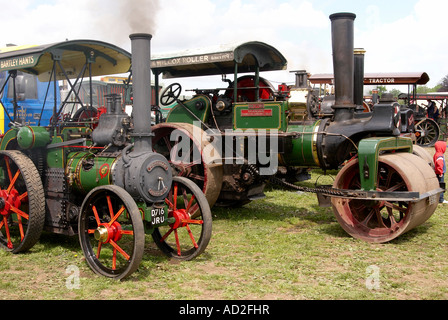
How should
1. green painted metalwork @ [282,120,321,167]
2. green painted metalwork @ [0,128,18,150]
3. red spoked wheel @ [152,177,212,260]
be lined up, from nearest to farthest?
red spoked wheel @ [152,177,212,260] → green painted metalwork @ [0,128,18,150] → green painted metalwork @ [282,120,321,167]

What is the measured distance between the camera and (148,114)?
3.82m

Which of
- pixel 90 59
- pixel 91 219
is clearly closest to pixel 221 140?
pixel 90 59

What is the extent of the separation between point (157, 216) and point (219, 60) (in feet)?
9.11

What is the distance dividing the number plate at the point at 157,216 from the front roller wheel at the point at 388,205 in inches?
78.8

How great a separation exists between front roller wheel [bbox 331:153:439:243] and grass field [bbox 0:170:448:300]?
0.15 meters

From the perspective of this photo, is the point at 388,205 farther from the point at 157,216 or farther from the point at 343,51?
the point at 157,216

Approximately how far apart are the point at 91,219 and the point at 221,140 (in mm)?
2347

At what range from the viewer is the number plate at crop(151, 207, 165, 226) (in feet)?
12.3

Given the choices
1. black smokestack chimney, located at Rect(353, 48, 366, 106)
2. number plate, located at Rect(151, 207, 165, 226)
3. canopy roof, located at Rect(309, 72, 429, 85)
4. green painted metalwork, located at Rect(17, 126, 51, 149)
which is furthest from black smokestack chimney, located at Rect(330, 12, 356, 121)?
canopy roof, located at Rect(309, 72, 429, 85)

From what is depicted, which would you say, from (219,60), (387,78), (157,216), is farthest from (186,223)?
(387,78)

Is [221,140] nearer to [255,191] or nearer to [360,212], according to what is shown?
[255,191]

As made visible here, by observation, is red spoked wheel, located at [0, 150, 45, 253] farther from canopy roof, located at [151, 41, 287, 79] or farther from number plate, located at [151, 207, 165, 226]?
canopy roof, located at [151, 41, 287, 79]

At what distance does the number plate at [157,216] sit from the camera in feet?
12.3

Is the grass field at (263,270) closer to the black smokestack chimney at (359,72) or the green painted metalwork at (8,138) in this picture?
the green painted metalwork at (8,138)
